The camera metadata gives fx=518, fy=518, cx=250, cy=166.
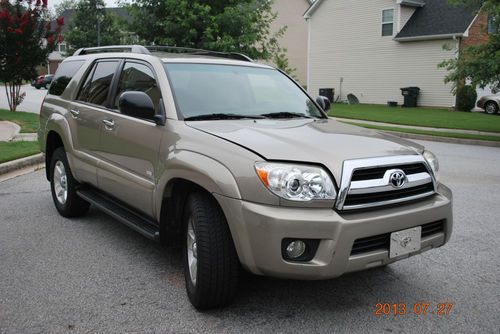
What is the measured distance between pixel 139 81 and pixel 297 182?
6.91 ft

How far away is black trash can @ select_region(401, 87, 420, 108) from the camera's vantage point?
84.4 ft

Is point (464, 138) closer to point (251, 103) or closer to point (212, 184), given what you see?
point (251, 103)

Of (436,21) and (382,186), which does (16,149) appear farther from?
(436,21)

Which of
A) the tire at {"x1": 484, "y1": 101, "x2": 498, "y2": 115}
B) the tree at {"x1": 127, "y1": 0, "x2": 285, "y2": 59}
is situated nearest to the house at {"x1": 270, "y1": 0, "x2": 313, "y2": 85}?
the tire at {"x1": 484, "y1": 101, "x2": 498, "y2": 115}

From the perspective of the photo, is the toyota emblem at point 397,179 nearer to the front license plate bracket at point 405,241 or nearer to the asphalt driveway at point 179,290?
the front license plate bracket at point 405,241

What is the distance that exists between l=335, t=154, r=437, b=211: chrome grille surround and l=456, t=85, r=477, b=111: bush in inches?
860

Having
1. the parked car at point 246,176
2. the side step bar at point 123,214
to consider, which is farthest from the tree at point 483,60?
the side step bar at point 123,214

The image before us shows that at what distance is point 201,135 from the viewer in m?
3.61

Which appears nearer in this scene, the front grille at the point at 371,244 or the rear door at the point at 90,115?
the front grille at the point at 371,244

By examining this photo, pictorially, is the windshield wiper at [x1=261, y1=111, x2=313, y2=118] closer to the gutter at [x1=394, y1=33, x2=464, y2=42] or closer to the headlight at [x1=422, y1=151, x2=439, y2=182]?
the headlight at [x1=422, y1=151, x2=439, y2=182]

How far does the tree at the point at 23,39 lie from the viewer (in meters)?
17.1

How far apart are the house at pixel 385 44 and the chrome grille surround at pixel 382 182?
22.2 meters

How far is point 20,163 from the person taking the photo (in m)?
8.73

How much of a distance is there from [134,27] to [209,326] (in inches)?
604
